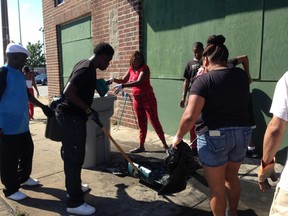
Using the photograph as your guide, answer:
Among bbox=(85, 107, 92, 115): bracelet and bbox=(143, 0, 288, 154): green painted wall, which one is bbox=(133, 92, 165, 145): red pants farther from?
bbox=(85, 107, 92, 115): bracelet

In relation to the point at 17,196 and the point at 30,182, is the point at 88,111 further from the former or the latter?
the point at 30,182

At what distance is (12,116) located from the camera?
12.1 ft

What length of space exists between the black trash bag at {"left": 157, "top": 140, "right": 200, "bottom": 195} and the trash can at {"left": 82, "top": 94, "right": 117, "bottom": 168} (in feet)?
5.12

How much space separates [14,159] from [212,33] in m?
3.80

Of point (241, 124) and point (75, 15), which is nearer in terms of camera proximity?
point (241, 124)

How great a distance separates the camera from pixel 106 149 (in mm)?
5000

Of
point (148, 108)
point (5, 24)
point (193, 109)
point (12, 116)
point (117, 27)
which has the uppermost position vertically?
point (5, 24)

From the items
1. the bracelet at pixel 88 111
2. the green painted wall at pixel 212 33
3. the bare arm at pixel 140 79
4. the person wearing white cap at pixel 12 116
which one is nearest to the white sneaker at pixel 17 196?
the person wearing white cap at pixel 12 116

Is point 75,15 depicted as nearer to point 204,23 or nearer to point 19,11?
point 204,23

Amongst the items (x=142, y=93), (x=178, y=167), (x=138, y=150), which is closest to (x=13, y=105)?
(x=178, y=167)

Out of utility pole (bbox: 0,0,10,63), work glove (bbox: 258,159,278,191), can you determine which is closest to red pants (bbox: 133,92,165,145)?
work glove (bbox: 258,159,278,191)

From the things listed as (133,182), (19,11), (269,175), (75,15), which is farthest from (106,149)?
(19,11)

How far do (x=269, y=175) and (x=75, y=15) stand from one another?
8.37 metres

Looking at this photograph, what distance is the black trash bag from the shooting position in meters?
3.04
